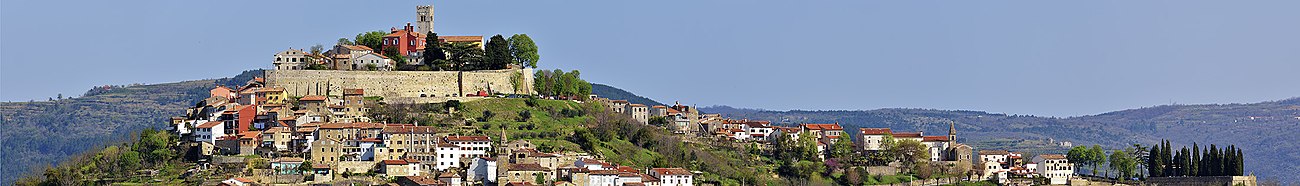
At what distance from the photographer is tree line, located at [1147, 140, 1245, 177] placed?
89750 millimetres

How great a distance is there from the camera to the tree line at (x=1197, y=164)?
89.8m

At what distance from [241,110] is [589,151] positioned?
13897 millimetres

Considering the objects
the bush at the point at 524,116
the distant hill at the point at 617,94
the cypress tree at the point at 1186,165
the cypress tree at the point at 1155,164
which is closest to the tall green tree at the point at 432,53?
the bush at the point at 524,116

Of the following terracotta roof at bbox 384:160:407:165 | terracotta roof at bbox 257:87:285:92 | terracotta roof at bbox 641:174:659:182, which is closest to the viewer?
terracotta roof at bbox 384:160:407:165

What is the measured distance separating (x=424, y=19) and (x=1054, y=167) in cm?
2993

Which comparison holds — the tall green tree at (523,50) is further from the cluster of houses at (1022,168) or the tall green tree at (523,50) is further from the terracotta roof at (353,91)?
the cluster of houses at (1022,168)

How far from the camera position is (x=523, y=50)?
3728 inches

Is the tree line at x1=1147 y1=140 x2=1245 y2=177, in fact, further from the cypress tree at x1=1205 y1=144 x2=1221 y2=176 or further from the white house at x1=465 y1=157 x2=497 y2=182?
the white house at x1=465 y1=157 x2=497 y2=182

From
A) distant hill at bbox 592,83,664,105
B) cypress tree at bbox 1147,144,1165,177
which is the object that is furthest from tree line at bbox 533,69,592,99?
distant hill at bbox 592,83,664,105

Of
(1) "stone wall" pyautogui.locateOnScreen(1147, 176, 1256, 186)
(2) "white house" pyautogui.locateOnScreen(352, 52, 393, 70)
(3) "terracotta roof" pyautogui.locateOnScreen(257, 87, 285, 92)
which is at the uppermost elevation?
(2) "white house" pyautogui.locateOnScreen(352, 52, 393, 70)

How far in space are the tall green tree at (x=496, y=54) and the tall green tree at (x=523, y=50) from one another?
1.50 m

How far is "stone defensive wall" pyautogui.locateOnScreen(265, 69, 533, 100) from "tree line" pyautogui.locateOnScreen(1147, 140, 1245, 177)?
96.7 feet

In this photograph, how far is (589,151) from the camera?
82.6 metres

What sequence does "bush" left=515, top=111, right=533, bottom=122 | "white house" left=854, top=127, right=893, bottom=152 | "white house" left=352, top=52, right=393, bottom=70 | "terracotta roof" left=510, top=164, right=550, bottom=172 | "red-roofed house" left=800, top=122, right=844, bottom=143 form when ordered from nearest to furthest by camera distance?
"terracotta roof" left=510, top=164, right=550, bottom=172 < "bush" left=515, top=111, right=533, bottom=122 < "white house" left=352, top=52, right=393, bottom=70 < "white house" left=854, top=127, right=893, bottom=152 < "red-roofed house" left=800, top=122, right=844, bottom=143
